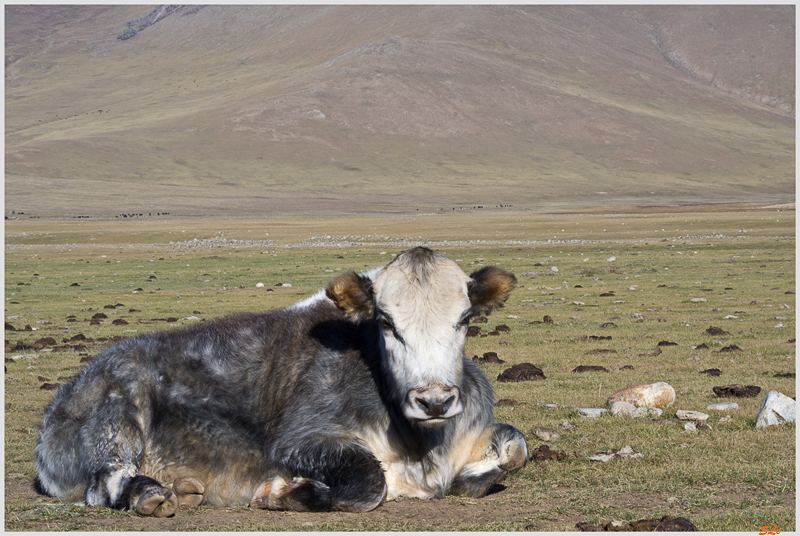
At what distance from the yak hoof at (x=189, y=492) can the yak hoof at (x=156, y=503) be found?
11.2 inches

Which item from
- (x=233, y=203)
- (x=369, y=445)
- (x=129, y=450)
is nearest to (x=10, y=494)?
(x=129, y=450)

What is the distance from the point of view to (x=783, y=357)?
14.6 meters

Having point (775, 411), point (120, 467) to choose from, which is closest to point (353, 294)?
point (120, 467)

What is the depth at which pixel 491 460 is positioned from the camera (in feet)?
25.8

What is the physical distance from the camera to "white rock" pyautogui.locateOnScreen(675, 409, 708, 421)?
9.88 metres

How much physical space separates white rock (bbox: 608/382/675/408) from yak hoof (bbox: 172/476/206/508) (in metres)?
5.97

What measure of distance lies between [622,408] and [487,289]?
3986 millimetres

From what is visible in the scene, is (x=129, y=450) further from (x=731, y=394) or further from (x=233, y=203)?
(x=233, y=203)

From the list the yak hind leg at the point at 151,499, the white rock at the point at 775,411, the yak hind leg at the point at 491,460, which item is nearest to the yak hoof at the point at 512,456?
the yak hind leg at the point at 491,460

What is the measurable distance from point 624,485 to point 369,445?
2.41 m

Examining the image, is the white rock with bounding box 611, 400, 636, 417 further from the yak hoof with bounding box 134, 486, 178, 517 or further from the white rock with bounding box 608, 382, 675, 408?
the yak hoof with bounding box 134, 486, 178, 517

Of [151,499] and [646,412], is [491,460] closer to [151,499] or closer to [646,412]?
[151,499]

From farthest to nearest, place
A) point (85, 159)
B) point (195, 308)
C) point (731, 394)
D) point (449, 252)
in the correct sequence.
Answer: point (85, 159) → point (449, 252) → point (195, 308) → point (731, 394)

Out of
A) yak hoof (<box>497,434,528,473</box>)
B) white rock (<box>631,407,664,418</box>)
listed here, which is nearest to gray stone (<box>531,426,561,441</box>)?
white rock (<box>631,407,664,418</box>)
